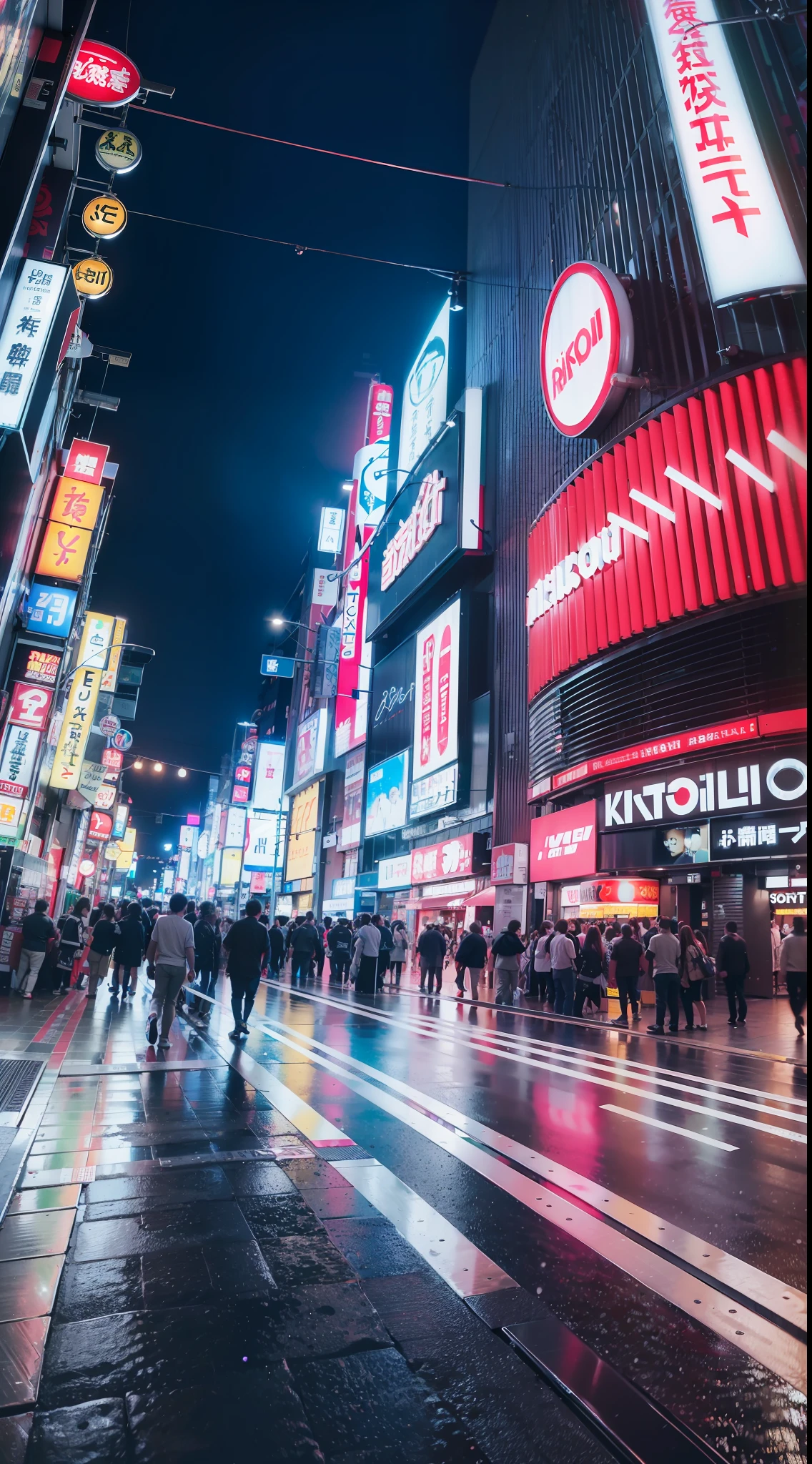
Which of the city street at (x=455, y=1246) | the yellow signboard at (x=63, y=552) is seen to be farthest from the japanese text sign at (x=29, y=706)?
the city street at (x=455, y=1246)

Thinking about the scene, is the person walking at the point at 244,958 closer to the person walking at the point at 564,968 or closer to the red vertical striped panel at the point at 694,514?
the person walking at the point at 564,968

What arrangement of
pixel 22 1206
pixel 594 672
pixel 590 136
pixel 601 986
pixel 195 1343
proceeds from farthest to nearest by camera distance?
pixel 590 136
pixel 594 672
pixel 601 986
pixel 22 1206
pixel 195 1343

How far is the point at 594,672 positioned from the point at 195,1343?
56.4ft

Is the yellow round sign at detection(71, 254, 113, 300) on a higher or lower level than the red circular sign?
higher

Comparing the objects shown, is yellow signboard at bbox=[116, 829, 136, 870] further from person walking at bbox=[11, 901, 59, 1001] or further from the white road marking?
the white road marking

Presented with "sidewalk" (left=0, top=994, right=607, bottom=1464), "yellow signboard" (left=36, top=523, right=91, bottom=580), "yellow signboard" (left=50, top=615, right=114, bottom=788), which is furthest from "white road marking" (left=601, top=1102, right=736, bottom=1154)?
"yellow signboard" (left=50, top=615, right=114, bottom=788)

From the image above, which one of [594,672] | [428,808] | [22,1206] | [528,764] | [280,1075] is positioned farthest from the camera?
[428,808]

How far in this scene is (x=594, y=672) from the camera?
19047 mm

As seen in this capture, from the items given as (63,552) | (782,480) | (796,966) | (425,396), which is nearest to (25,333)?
(63,552)

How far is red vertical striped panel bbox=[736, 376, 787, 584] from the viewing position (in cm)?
1367

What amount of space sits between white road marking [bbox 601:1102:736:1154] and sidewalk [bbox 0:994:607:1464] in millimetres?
3094

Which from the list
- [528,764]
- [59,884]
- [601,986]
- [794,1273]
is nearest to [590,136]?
[528,764]

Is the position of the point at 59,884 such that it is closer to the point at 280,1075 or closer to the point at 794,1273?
the point at 280,1075

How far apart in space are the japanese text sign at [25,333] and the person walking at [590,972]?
44.3ft
